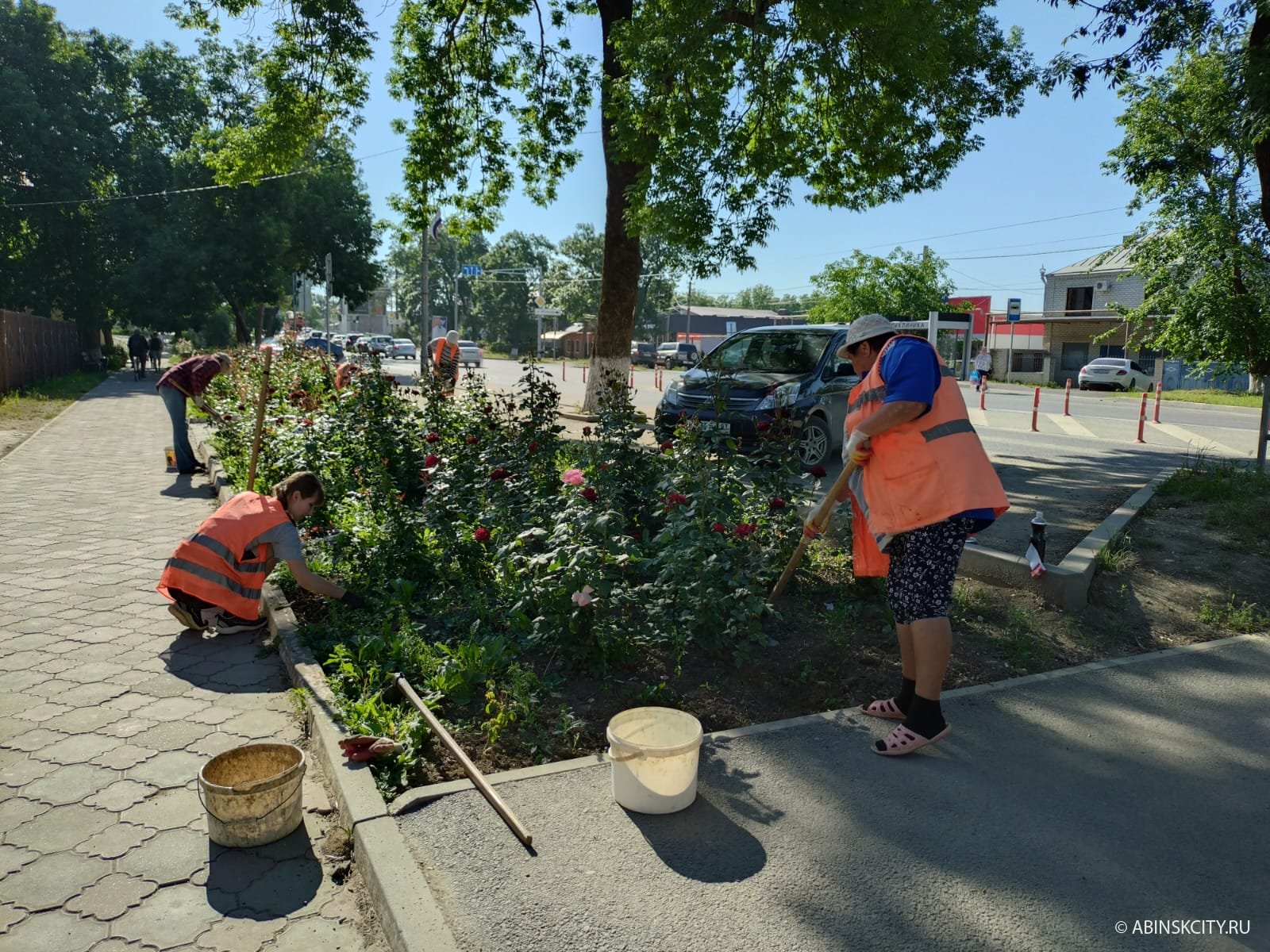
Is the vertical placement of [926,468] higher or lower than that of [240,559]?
higher

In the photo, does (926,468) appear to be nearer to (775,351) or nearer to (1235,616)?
(1235,616)

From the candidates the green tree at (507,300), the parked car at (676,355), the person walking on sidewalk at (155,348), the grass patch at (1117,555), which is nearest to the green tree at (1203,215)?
the grass patch at (1117,555)

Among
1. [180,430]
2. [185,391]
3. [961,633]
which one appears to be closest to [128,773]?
[961,633]

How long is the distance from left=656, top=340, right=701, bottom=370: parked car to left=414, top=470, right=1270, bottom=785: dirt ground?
145ft

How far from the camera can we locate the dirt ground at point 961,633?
4078 millimetres

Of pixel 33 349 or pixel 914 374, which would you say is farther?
pixel 33 349

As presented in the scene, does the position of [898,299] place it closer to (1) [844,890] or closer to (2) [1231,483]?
(2) [1231,483]

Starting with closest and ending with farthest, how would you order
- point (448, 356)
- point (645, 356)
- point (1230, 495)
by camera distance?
point (1230, 495)
point (448, 356)
point (645, 356)

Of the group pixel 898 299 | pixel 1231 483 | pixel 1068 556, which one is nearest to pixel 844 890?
pixel 1068 556

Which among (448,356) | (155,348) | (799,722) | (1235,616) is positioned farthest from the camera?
(155,348)

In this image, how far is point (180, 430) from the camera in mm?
10719

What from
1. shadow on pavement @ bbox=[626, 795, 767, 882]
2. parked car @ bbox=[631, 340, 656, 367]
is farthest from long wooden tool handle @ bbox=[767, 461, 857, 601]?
parked car @ bbox=[631, 340, 656, 367]

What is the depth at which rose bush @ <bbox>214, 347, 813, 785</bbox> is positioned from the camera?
4.15 meters

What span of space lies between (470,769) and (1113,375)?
38555mm
